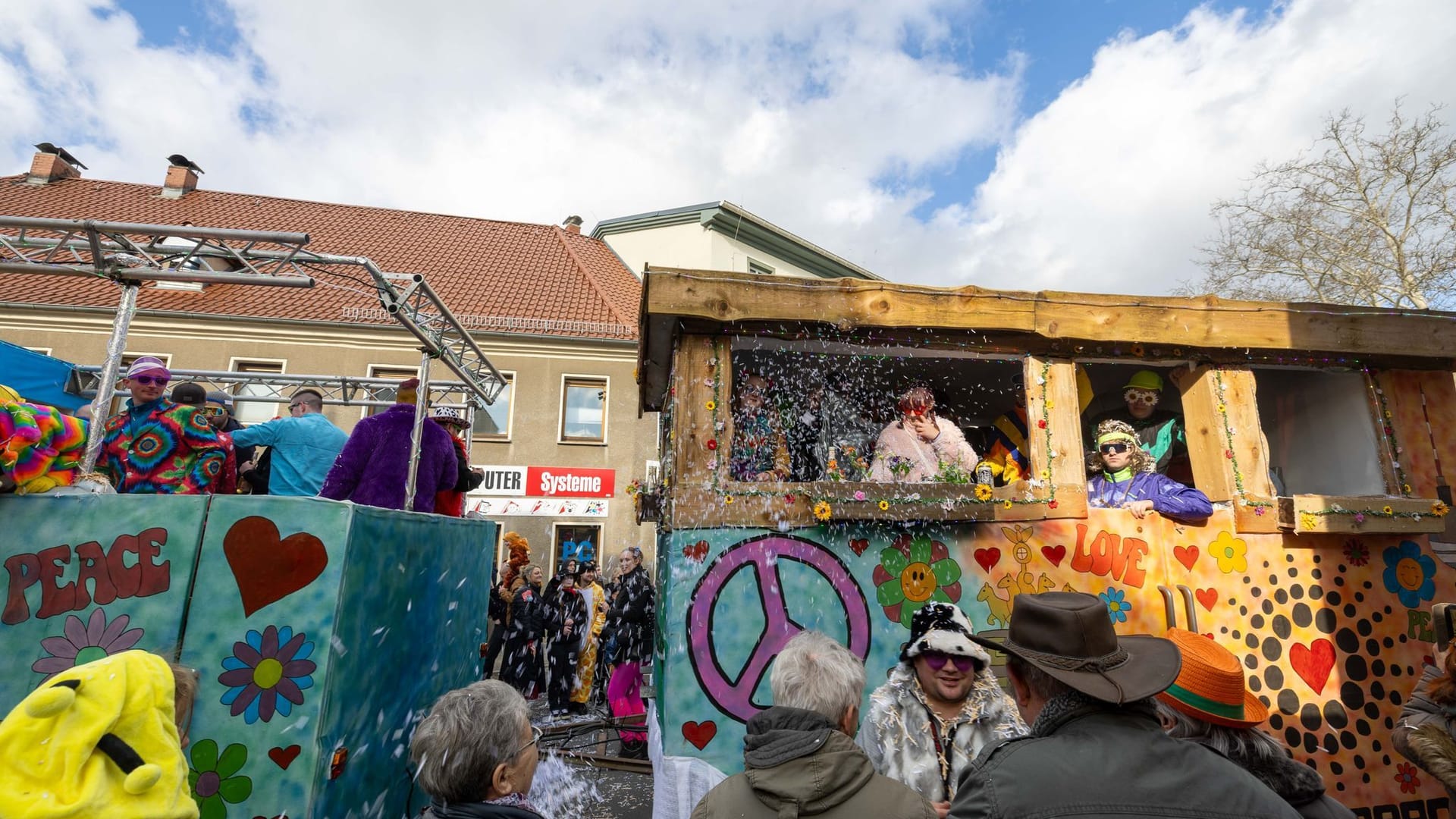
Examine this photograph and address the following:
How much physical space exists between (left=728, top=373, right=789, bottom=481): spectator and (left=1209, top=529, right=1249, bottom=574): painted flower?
2934 mm

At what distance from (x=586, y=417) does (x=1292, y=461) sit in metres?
12.9

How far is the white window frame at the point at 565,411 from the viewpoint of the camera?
50.8ft

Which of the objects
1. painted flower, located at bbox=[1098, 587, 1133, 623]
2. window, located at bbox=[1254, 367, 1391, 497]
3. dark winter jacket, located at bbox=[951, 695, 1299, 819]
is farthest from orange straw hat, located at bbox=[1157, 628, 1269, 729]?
window, located at bbox=[1254, 367, 1391, 497]

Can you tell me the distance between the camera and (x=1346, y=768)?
14.3 feet

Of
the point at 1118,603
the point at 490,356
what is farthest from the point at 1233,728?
the point at 490,356

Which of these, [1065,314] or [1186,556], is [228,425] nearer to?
[1065,314]

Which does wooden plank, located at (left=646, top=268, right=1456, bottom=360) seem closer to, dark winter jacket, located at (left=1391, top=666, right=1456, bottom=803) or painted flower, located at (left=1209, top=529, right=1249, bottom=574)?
painted flower, located at (left=1209, top=529, right=1249, bottom=574)

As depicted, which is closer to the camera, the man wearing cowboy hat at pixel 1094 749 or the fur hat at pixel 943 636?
the man wearing cowboy hat at pixel 1094 749

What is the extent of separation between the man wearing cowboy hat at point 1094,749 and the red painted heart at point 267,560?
2955mm

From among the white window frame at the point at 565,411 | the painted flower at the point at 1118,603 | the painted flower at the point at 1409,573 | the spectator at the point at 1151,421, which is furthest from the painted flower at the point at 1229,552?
the white window frame at the point at 565,411

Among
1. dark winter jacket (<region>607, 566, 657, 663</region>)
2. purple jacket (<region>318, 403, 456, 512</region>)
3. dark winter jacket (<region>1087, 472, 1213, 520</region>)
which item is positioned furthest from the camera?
dark winter jacket (<region>607, 566, 657, 663</region>)

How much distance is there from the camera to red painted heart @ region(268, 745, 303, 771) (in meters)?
2.96

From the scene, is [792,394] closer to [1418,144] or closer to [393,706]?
[393,706]

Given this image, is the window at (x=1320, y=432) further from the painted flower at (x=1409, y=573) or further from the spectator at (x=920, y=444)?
the spectator at (x=920, y=444)
